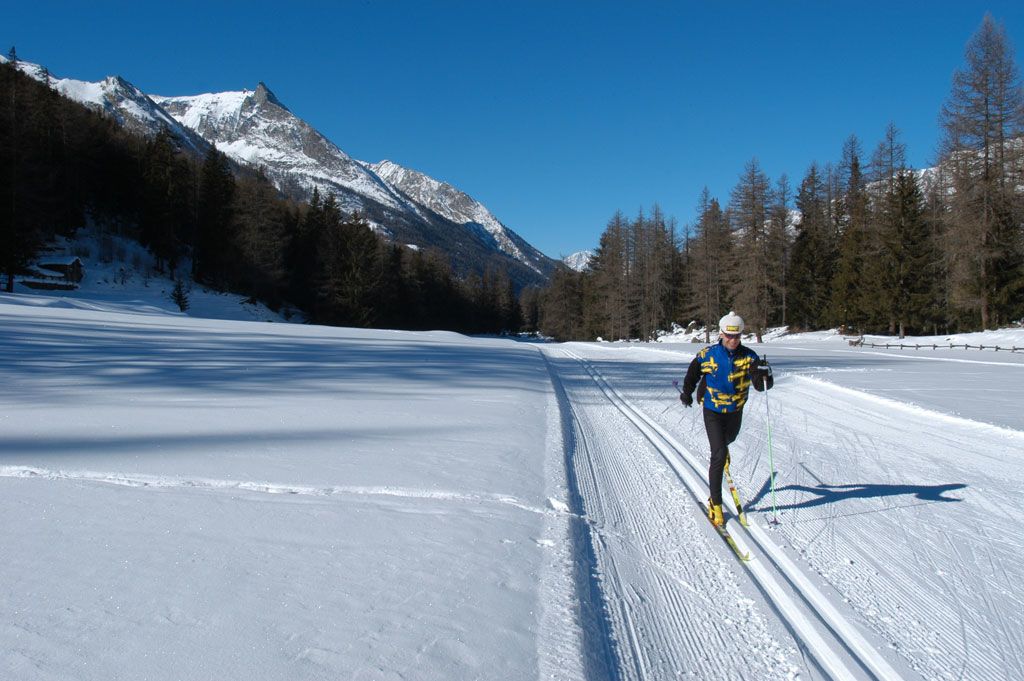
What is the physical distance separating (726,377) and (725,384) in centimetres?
7

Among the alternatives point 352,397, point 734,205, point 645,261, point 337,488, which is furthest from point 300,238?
point 337,488

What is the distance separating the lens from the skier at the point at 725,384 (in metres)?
5.34

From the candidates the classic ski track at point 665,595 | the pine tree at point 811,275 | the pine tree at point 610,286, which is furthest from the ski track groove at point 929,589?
the pine tree at point 610,286

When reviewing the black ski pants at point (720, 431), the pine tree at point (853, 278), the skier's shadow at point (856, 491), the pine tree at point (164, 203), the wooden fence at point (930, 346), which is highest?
the pine tree at point (164, 203)

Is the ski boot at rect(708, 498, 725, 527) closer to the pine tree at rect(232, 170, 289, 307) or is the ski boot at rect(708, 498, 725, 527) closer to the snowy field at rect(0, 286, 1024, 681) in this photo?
the snowy field at rect(0, 286, 1024, 681)

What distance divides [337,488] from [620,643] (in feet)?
9.31

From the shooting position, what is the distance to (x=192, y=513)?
404 cm

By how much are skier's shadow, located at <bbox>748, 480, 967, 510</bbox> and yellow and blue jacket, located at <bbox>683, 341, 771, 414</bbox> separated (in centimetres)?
118

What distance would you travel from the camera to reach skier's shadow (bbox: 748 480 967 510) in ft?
19.1

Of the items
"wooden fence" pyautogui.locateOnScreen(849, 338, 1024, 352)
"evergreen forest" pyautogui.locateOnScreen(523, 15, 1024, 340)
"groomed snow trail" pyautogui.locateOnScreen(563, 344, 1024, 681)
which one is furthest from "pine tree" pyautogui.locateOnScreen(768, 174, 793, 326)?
"groomed snow trail" pyautogui.locateOnScreen(563, 344, 1024, 681)

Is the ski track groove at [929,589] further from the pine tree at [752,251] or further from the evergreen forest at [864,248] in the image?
the pine tree at [752,251]

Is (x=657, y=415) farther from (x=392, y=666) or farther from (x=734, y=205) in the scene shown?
(x=734, y=205)

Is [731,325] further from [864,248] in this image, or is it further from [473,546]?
[864,248]

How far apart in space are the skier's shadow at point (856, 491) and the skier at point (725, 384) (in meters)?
0.76
